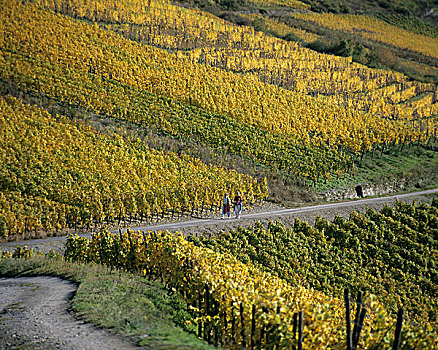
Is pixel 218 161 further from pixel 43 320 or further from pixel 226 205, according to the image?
pixel 43 320

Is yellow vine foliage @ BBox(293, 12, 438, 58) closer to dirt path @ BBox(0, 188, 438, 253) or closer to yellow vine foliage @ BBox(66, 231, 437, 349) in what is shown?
dirt path @ BBox(0, 188, 438, 253)

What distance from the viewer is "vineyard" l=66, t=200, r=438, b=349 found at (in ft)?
29.5

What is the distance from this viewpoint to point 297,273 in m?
18.1

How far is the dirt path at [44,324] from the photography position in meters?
8.55

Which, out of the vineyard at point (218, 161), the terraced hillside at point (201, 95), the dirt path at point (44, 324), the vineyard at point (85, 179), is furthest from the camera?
the terraced hillside at point (201, 95)

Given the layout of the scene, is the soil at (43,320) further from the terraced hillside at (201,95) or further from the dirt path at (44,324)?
the terraced hillside at (201,95)

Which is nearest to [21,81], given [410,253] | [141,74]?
[141,74]

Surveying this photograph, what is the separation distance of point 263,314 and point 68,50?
36.9 metres

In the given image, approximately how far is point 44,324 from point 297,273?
1085 cm

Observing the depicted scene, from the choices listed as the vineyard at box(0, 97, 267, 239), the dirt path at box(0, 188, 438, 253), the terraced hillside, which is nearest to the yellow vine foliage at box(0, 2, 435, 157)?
the terraced hillside

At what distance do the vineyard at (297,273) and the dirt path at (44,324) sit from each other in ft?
7.14

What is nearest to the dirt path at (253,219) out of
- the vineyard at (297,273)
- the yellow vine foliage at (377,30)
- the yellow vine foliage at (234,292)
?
the vineyard at (297,273)

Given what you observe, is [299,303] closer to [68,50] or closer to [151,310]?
[151,310]

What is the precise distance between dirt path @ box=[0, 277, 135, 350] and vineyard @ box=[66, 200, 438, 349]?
217 centimetres
